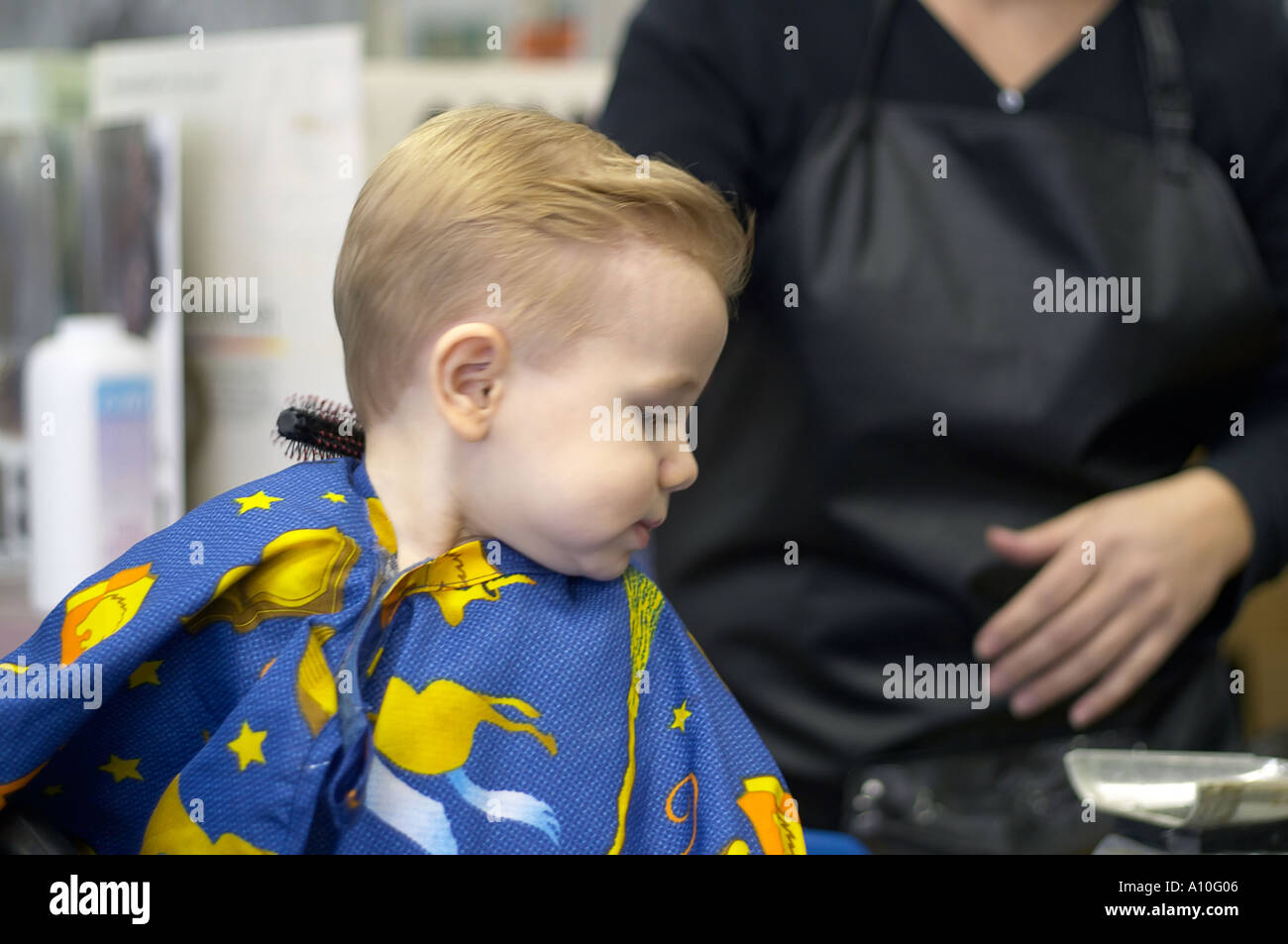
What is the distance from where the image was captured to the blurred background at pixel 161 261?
0.71m

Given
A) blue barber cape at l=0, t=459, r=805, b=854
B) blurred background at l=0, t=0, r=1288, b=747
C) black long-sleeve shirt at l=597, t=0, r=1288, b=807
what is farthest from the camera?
black long-sleeve shirt at l=597, t=0, r=1288, b=807

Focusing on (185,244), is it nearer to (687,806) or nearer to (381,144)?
(381,144)

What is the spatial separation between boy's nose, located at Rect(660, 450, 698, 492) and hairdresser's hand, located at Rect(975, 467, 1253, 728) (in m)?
0.40

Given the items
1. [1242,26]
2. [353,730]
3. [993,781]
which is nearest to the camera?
[353,730]

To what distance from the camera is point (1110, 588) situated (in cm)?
80

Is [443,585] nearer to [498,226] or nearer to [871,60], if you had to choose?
[498,226]

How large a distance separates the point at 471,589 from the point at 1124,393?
510mm

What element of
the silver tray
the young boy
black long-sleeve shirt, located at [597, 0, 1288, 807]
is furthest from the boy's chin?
black long-sleeve shirt, located at [597, 0, 1288, 807]

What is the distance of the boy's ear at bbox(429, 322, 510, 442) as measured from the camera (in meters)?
0.43

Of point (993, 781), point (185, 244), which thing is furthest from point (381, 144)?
point (993, 781)

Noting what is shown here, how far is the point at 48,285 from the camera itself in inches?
36.3

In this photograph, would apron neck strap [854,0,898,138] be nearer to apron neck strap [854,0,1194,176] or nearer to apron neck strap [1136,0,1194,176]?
apron neck strap [854,0,1194,176]

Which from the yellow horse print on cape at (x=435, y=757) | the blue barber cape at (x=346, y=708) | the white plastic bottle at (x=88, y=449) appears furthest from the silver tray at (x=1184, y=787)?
the white plastic bottle at (x=88, y=449)

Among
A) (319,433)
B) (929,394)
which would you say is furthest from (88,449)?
(929,394)
